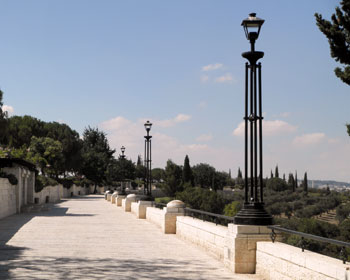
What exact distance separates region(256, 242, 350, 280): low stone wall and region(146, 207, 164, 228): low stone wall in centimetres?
1113

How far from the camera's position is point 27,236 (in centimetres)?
1630

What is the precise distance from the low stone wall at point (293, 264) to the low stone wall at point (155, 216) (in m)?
11.1

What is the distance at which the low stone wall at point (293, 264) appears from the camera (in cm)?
641

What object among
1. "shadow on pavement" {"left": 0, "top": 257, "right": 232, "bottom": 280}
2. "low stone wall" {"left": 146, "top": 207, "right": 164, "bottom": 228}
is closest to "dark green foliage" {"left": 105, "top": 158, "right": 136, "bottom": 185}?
"low stone wall" {"left": 146, "top": 207, "right": 164, "bottom": 228}

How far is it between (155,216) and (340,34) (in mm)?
13596

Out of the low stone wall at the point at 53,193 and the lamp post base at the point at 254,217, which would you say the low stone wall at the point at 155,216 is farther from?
the low stone wall at the point at 53,193

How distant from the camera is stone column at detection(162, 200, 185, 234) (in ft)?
57.3

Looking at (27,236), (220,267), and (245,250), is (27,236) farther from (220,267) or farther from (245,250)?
(245,250)

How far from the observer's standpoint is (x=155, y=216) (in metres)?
22.0

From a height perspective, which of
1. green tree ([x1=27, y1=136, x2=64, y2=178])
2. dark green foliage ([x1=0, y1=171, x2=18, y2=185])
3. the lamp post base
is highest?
green tree ([x1=27, y1=136, x2=64, y2=178])

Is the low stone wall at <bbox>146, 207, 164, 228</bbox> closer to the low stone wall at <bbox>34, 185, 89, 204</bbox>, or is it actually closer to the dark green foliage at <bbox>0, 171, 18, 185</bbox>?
the dark green foliage at <bbox>0, 171, 18, 185</bbox>

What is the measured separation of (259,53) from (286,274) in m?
4.81

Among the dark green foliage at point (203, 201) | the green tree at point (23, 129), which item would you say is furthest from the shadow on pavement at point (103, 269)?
the dark green foliage at point (203, 201)

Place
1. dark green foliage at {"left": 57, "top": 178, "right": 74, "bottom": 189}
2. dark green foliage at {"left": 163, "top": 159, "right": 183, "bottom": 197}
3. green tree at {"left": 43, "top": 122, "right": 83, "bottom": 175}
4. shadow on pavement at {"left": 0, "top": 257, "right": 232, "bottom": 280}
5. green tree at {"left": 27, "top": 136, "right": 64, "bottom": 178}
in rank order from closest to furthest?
shadow on pavement at {"left": 0, "top": 257, "right": 232, "bottom": 280} → green tree at {"left": 27, "top": 136, "right": 64, "bottom": 178} → dark green foliage at {"left": 57, "top": 178, "right": 74, "bottom": 189} → green tree at {"left": 43, "top": 122, "right": 83, "bottom": 175} → dark green foliage at {"left": 163, "top": 159, "right": 183, "bottom": 197}
